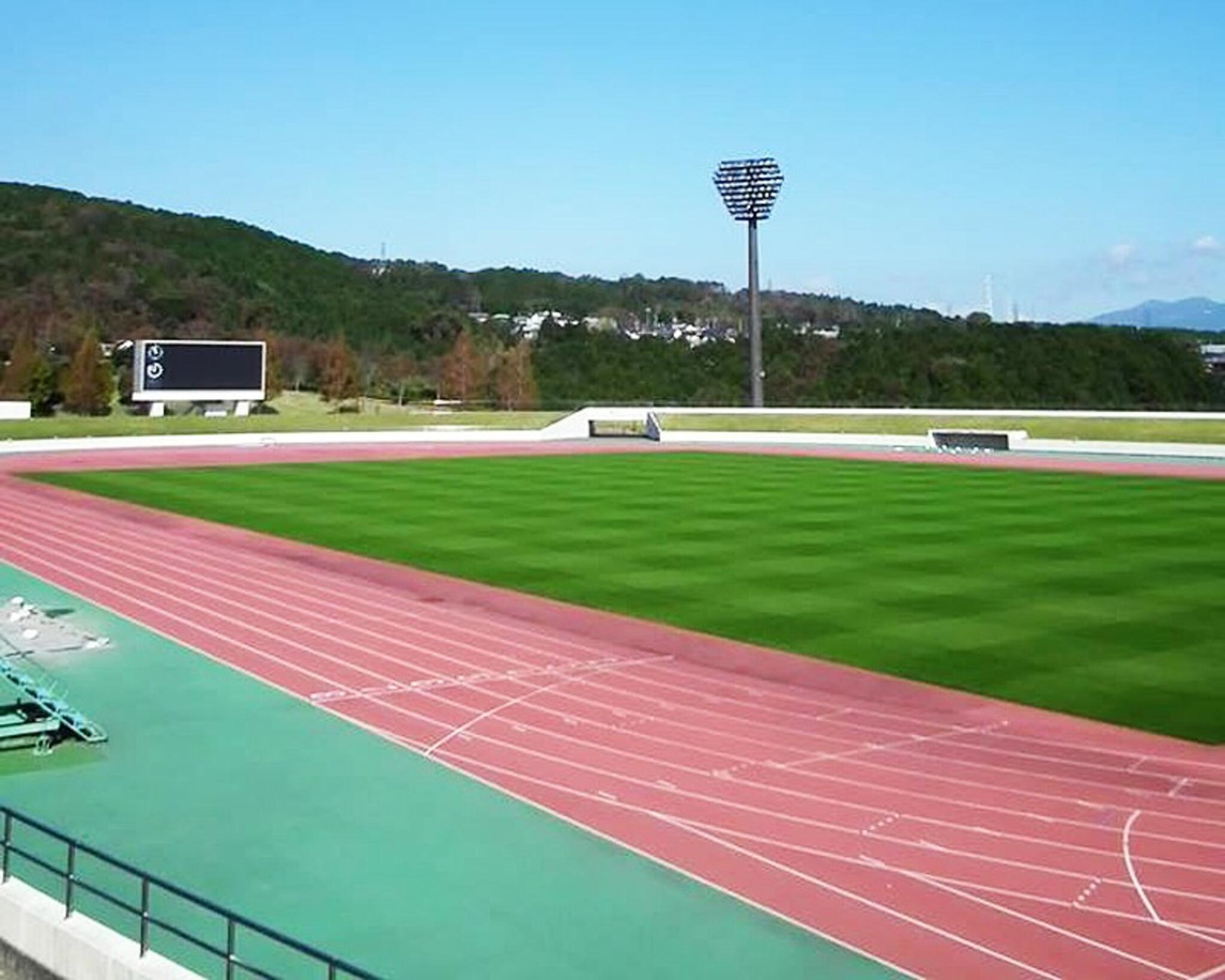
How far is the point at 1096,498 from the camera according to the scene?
112ft

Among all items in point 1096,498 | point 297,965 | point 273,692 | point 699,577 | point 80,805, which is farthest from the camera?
point 1096,498

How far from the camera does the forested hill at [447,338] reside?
87.5 m

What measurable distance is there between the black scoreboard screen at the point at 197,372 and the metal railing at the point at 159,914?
175ft

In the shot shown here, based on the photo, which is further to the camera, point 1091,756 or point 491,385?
point 491,385

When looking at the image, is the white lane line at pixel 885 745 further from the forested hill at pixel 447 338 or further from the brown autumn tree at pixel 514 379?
the brown autumn tree at pixel 514 379

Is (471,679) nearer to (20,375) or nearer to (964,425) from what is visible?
(964,425)

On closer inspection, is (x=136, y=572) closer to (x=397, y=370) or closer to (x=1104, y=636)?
(x=1104, y=636)

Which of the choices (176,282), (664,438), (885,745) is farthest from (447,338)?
(885,745)

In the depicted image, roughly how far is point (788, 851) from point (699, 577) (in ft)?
38.2

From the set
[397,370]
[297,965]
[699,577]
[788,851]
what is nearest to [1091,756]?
[788,851]

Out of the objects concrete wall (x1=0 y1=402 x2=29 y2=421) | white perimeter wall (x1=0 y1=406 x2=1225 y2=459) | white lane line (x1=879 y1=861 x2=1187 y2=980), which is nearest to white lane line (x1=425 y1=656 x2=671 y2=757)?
white lane line (x1=879 y1=861 x2=1187 y2=980)

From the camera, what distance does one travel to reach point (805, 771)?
1175 cm

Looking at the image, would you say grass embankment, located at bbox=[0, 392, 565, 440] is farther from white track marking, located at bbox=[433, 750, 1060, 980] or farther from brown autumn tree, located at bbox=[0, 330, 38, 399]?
white track marking, located at bbox=[433, 750, 1060, 980]

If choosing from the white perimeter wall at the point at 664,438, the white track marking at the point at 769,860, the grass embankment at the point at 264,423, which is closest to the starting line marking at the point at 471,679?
the white track marking at the point at 769,860
